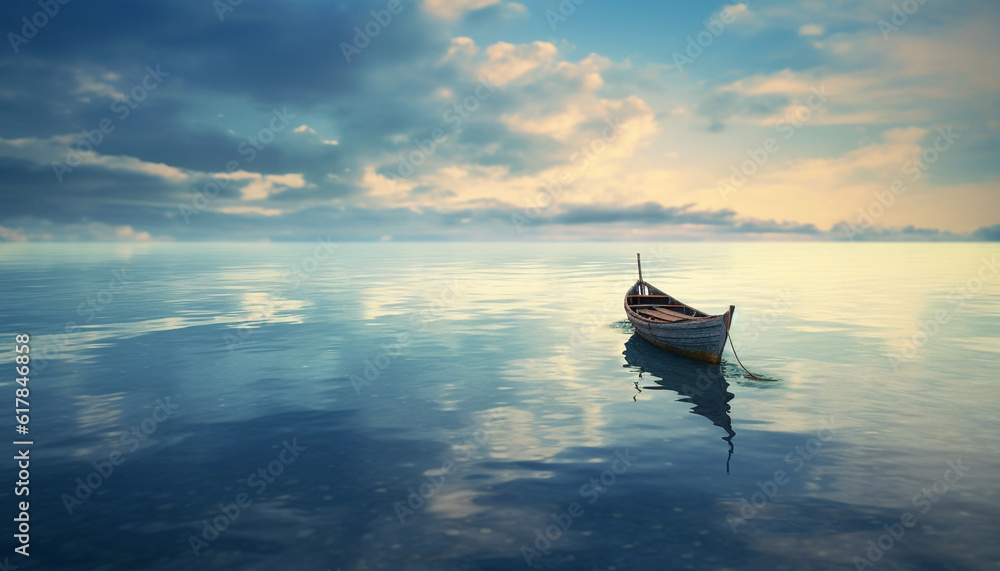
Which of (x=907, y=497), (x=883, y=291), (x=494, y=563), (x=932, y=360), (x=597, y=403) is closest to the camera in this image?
(x=494, y=563)

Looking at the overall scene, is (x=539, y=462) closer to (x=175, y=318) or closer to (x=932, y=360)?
(x=932, y=360)

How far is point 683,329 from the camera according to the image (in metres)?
27.4

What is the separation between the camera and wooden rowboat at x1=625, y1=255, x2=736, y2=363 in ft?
83.7

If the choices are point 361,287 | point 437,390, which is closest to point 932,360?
point 437,390

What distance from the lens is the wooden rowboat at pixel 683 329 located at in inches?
1005

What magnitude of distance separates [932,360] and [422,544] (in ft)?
99.6

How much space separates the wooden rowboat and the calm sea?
1.31 m

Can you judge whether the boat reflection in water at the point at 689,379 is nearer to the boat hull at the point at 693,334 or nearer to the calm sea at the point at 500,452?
the calm sea at the point at 500,452

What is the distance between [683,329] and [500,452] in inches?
601

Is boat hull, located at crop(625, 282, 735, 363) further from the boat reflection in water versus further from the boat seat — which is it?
the boat seat

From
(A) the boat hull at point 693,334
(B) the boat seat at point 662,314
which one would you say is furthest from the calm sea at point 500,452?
(B) the boat seat at point 662,314

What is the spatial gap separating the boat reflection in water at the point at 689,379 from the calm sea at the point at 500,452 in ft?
0.57

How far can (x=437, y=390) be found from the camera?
74.8ft

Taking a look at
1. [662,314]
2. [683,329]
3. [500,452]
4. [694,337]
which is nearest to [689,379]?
[694,337]
